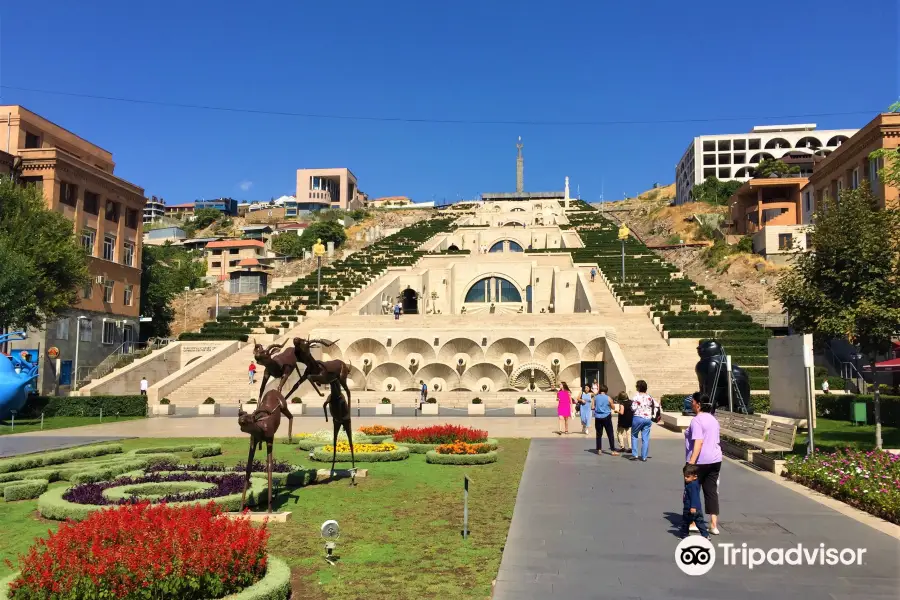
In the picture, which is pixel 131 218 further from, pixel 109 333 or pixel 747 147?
pixel 747 147

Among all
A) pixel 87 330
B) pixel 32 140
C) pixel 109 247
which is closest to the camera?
pixel 87 330

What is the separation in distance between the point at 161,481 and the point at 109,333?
33.5 metres

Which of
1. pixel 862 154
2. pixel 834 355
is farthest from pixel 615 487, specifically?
pixel 862 154

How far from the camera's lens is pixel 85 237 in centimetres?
3981

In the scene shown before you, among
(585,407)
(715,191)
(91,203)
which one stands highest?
(715,191)

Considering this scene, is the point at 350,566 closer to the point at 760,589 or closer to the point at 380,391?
the point at 760,589

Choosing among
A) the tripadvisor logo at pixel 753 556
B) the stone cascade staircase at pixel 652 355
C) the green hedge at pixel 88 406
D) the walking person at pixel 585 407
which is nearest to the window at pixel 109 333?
the green hedge at pixel 88 406

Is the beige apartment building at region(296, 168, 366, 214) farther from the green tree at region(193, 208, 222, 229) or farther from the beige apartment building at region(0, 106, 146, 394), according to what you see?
the beige apartment building at region(0, 106, 146, 394)

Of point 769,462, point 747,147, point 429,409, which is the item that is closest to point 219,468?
point 769,462

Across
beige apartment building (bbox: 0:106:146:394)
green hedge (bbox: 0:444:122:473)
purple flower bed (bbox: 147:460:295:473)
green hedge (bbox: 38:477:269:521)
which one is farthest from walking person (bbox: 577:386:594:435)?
beige apartment building (bbox: 0:106:146:394)

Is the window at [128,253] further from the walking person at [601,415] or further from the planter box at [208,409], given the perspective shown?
the walking person at [601,415]

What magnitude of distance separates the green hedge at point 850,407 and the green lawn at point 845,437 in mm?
624

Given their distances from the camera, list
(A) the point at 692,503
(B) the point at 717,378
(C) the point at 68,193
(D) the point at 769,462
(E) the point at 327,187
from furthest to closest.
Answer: (E) the point at 327,187, (C) the point at 68,193, (B) the point at 717,378, (D) the point at 769,462, (A) the point at 692,503

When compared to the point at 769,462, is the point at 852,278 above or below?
above
